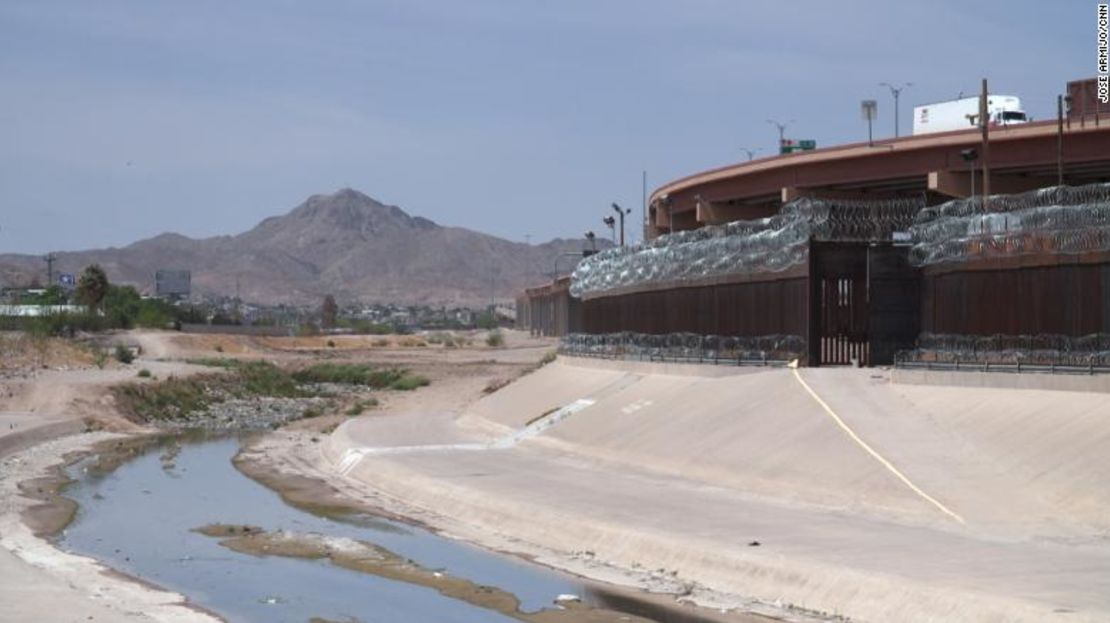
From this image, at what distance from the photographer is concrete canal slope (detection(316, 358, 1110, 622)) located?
21500 millimetres

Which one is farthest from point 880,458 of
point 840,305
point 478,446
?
point 478,446

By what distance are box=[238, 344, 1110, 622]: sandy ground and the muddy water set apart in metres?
1.03

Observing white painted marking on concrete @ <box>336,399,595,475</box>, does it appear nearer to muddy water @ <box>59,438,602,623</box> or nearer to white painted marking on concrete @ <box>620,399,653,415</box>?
Result: muddy water @ <box>59,438,602,623</box>

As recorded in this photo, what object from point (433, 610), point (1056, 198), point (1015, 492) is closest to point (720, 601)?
point (433, 610)

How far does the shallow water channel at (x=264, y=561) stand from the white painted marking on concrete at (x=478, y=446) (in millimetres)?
3674

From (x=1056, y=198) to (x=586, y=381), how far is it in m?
24.2

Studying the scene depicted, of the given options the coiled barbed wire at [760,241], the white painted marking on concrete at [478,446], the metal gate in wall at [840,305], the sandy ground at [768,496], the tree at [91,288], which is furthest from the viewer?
the tree at [91,288]

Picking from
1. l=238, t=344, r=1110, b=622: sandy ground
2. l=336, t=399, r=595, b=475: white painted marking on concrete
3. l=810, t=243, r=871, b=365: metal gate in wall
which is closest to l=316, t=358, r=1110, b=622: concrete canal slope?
l=238, t=344, r=1110, b=622: sandy ground

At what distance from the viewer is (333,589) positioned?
2583 cm

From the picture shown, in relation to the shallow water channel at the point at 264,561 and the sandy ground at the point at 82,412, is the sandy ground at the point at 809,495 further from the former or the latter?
the sandy ground at the point at 82,412

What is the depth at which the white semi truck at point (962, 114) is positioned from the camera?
179 ft

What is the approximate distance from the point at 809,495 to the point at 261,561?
9817 mm

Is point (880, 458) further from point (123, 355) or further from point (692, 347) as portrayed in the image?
point (123, 355)

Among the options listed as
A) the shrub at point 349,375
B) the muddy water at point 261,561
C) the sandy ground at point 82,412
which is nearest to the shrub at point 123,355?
the sandy ground at point 82,412
